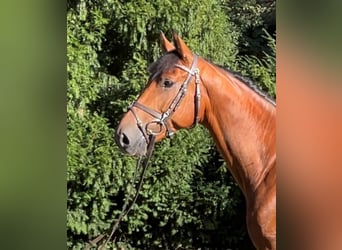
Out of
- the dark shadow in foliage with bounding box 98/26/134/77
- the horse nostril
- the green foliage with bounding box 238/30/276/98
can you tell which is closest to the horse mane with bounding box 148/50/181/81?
the horse nostril

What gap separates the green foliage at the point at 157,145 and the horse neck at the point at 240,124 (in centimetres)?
81

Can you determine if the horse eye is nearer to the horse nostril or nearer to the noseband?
the noseband

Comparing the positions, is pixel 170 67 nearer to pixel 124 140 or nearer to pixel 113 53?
pixel 124 140

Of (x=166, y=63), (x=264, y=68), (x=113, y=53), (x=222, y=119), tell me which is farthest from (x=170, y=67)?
(x=113, y=53)

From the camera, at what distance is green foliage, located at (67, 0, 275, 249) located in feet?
7.30

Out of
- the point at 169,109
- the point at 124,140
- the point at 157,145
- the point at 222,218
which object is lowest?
the point at 222,218

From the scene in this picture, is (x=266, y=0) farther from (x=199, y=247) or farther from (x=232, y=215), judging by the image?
(x=199, y=247)

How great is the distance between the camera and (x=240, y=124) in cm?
133

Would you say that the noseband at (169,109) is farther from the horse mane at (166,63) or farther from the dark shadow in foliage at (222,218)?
the dark shadow in foliage at (222,218)

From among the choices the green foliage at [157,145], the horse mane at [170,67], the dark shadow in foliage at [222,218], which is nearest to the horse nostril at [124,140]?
the horse mane at [170,67]

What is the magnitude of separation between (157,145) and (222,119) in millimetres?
931

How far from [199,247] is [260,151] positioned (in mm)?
1259

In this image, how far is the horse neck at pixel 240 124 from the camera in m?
1.30
